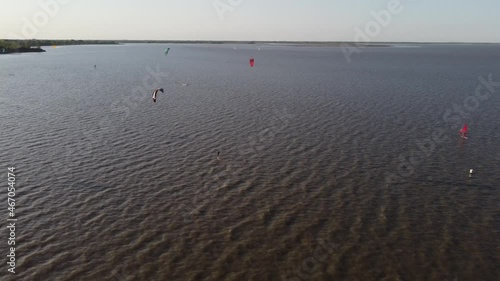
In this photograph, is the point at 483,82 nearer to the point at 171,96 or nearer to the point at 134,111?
the point at 171,96

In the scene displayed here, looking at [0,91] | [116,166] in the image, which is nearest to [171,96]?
[0,91]
